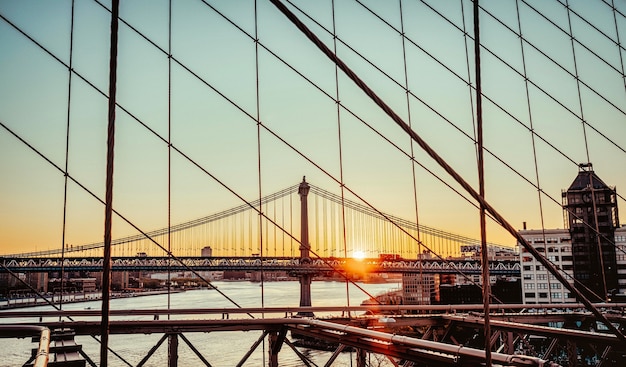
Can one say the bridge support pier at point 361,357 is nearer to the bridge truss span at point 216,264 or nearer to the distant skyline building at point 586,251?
the bridge truss span at point 216,264

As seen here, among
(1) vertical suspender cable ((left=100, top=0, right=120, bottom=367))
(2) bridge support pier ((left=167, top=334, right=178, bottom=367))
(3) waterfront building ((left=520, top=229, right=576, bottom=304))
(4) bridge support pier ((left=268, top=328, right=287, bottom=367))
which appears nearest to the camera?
(1) vertical suspender cable ((left=100, top=0, right=120, bottom=367))

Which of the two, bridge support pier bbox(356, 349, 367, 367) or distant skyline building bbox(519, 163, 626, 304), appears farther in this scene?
distant skyline building bbox(519, 163, 626, 304)

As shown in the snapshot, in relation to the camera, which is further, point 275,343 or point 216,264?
point 216,264

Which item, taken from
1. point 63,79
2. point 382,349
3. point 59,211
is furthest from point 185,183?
point 382,349

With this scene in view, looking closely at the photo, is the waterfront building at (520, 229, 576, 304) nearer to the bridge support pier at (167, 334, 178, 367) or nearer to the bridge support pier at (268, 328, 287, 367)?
the bridge support pier at (268, 328, 287, 367)

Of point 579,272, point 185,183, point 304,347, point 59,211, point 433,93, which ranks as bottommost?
point 304,347

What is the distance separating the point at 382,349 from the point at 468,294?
5190 centimetres

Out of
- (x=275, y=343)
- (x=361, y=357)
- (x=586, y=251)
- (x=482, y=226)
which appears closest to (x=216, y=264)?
(x=586, y=251)

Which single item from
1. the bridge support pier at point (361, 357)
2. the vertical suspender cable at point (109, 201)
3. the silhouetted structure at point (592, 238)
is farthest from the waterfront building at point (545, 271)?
the vertical suspender cable at point (109, 201)

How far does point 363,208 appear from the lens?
1906 inches

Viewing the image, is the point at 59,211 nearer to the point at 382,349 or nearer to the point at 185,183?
the point at 185,183

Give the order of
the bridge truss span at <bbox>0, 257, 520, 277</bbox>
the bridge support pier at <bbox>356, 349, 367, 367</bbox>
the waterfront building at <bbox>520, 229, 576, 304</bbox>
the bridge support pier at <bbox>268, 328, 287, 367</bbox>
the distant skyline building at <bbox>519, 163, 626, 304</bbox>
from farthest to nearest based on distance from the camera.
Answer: the waterfront building at <bbox>520, 229, 576, 304</bbox> < the distant skyline building at <bbox>519, 163, 626, 304</bbox> < the bridge truss span at <bbox>0, 257, 520, 277</bbox> < the bridge support pier at <bbox>268, 328, 287, 367</bbox> < the bridge support pier at <bbox>356, 349, 367, 367</bbox>

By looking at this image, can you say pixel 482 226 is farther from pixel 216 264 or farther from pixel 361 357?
pixel 216 264

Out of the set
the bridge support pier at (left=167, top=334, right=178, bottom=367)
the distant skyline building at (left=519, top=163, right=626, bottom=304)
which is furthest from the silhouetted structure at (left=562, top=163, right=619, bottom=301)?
the bridge support pier at (left=167, top=334, right=178, bottom=367)
